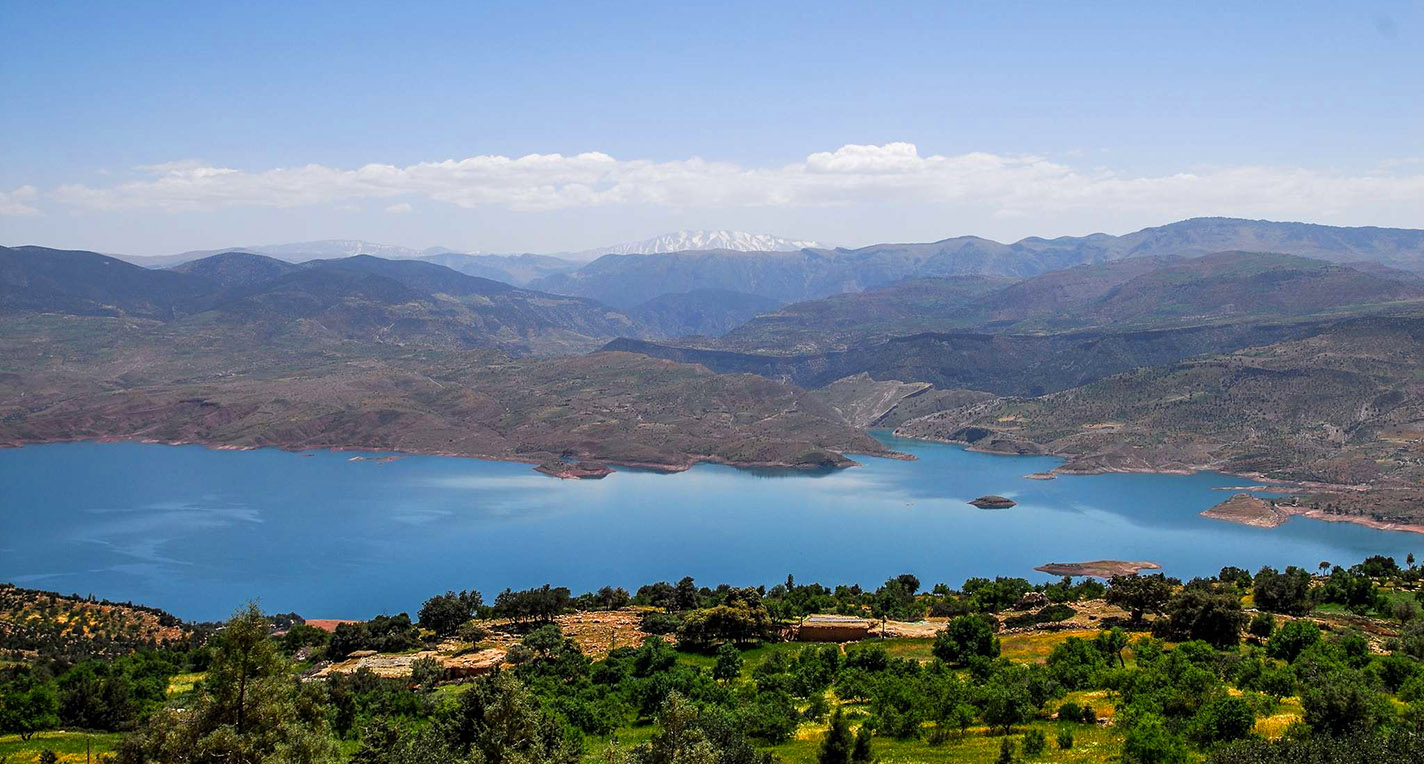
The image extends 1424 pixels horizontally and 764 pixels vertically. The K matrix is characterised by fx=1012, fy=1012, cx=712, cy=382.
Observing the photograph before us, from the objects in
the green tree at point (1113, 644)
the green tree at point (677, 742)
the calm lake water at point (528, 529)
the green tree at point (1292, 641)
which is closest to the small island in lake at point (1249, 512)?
the calm lake water at point (528, 529)

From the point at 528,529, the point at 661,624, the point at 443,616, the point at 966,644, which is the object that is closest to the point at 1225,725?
the point at 966,644

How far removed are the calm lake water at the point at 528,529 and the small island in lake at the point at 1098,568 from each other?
2087mm

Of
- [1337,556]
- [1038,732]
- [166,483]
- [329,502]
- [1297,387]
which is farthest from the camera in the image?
[1297,387]

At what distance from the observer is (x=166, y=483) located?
11738 centimetres

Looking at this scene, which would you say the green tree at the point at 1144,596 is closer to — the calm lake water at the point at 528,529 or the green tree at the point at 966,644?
the green tree at the point at 966,644

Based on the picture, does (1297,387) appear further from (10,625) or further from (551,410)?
(10,625)

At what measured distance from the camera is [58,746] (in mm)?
24453

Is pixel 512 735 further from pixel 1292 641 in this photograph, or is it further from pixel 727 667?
pixel 1292 641

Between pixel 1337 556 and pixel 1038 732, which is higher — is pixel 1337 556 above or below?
below

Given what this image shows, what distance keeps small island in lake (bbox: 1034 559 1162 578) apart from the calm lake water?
2087mm

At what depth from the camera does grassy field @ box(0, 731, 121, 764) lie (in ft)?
75.3

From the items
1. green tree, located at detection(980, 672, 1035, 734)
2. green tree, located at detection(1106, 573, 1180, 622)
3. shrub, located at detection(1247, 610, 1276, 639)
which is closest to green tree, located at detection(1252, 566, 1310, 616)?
green tree, located at detection(1106, 573, 1180, 622)

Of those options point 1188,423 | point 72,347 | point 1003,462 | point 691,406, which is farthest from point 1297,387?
point 72,347

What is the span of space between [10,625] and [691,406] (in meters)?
127
